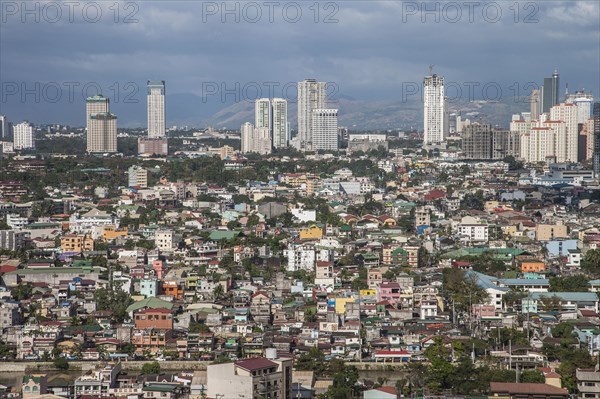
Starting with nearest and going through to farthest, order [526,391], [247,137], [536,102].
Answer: [526,391] < [247,137] < [536,102]

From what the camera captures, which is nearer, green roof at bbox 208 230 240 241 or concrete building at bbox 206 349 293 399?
concrete building at bbox 206 349 293 399

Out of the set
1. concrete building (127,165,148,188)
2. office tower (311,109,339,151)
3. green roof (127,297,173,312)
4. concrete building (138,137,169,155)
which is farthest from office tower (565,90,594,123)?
green roof (127,297,173,312)

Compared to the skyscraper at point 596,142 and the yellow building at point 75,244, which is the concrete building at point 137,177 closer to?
the yellow building at point 75,244

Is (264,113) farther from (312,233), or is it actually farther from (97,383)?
(97,383)

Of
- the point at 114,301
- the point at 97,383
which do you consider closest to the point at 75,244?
the point at 114,301

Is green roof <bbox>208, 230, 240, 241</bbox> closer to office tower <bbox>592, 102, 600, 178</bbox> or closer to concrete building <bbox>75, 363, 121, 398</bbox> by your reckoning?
concrete building <bbox>75, 363, 121, 398</bbox>

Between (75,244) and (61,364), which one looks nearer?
(61,364)
